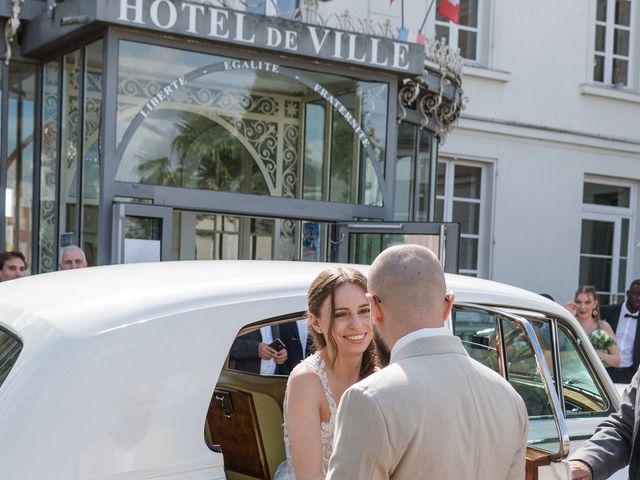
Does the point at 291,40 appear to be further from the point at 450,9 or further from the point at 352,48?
the point at 450,9

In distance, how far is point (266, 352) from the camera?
4.37 meters

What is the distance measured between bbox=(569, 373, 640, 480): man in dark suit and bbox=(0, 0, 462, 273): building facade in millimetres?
5109

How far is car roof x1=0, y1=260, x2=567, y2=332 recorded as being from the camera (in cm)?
232

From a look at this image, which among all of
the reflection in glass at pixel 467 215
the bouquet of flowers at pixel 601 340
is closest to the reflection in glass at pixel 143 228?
the bouquet of flowers at pixel 601 340

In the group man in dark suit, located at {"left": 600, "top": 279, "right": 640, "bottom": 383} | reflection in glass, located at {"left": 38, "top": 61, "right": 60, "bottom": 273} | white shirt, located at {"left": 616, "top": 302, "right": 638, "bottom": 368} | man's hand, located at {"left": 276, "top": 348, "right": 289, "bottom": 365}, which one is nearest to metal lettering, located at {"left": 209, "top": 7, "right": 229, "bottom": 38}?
reflection in glass, located at {"left": 38, "top": 61, "right": 60, "bottom": 273}

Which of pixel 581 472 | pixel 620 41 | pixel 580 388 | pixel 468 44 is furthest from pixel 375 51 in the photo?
pixel 620 41

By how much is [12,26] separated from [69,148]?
3.76ft

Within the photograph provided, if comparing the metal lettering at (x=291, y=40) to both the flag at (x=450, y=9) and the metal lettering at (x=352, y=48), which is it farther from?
the flag at (x=450, y=9)

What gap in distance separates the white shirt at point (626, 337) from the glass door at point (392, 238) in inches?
64.5

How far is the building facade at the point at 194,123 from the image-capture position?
24.2ft

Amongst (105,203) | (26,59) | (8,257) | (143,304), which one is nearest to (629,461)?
(143,304)

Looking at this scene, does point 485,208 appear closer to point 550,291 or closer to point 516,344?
point 550,291

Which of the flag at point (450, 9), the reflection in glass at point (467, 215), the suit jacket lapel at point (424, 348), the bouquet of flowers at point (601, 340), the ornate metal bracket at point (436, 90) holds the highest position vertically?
the flag at point (450, 9)

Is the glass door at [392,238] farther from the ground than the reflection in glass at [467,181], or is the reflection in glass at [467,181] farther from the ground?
the reflection in glass at [467,181]
